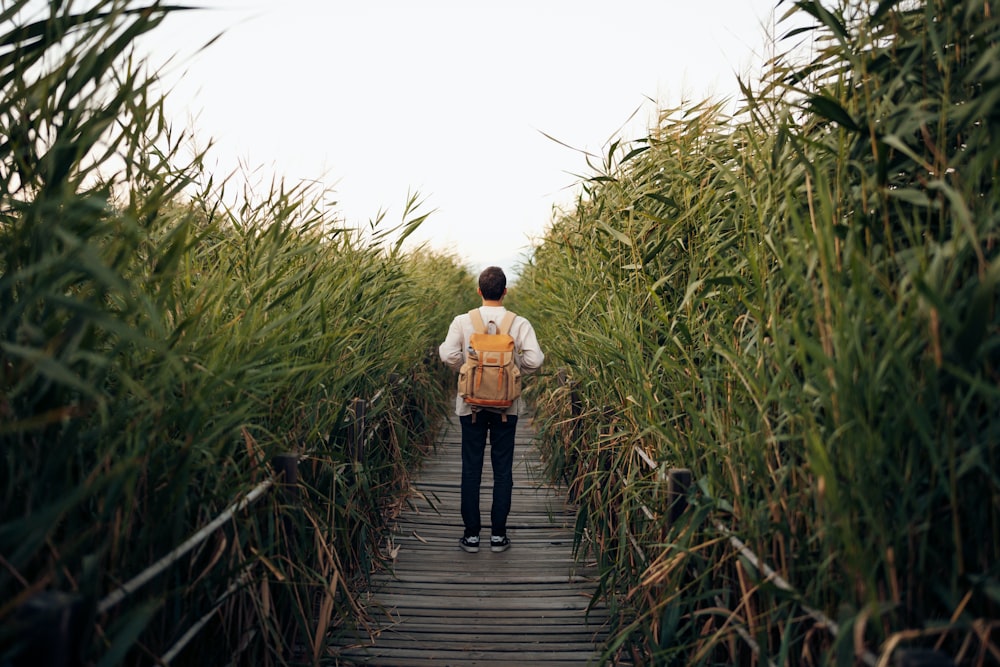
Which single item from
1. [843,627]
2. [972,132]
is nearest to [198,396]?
[843,627]

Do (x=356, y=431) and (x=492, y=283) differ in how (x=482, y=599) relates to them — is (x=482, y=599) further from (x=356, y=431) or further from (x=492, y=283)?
(x=492, y=283)

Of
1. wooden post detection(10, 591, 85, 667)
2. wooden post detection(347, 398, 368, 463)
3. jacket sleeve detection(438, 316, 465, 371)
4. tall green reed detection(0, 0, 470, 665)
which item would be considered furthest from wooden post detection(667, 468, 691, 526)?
jacket sleeve detection(438, 316, 465, 371)

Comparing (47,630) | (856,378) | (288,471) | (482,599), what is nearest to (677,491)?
(856,378)

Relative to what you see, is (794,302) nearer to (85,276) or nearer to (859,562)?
(859,562)

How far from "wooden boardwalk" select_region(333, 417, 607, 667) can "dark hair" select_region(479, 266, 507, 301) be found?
42.3 inches

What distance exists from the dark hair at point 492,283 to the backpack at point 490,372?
19 centimetres

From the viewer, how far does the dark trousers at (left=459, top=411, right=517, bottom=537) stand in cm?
404

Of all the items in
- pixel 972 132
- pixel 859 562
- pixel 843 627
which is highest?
pixel 972 132

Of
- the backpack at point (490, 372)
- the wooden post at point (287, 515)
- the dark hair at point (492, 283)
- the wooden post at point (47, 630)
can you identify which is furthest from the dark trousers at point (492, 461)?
the wooden post at point (47, 630)

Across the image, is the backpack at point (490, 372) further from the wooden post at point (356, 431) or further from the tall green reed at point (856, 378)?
the tall green reed at point (856, 378)

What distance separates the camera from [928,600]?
59.4 inches

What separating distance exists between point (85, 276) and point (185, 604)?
85cm

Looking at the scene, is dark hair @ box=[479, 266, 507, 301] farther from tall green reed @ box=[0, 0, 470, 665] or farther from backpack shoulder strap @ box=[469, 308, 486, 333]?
tall green reed @ box=[0, 0, 470, 665]

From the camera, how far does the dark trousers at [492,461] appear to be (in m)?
4.04
